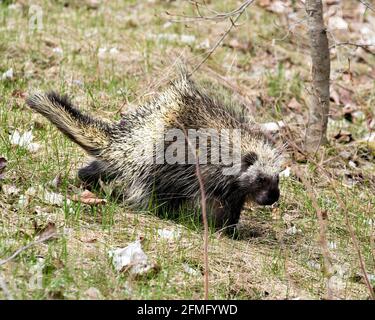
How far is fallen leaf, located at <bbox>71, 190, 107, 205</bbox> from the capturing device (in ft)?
17.7

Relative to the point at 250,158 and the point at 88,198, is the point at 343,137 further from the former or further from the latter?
the point at 88,198

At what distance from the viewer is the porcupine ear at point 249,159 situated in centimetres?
578

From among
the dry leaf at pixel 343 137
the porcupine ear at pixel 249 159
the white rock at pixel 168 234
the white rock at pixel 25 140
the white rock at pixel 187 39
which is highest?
the white rock at pixel 187 39

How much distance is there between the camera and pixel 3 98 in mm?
7125

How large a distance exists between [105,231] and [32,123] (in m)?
2.09

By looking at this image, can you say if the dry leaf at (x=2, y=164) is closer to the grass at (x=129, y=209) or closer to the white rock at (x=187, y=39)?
the grass at (x=129, y=209)

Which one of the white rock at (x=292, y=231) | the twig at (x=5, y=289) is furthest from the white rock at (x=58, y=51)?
the twig at (x=5, y=289)

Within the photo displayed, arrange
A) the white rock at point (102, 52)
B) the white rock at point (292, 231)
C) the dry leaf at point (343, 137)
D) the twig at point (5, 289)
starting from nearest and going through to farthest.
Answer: the twig at point (5, 289) → the white rock at point (292, 231) → the dry leaf at point (343, 137) → the white rock at point (102, 52)

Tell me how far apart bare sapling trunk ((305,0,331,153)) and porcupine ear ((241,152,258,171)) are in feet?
3.82

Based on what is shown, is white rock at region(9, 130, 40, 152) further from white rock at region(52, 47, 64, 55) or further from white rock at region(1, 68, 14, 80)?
white rock at region(52, 47, 64, 55)

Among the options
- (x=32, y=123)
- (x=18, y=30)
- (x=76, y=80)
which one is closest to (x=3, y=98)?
(x=32, y=123)

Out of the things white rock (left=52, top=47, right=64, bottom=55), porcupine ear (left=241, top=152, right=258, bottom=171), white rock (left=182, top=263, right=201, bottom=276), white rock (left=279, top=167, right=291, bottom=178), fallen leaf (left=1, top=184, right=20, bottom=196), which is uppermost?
white rock (left=52, top=47, right=64, bottom=55)

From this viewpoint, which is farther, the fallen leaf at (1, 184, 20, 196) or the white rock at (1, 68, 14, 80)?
the white rock at (1, 68, 14, 80)

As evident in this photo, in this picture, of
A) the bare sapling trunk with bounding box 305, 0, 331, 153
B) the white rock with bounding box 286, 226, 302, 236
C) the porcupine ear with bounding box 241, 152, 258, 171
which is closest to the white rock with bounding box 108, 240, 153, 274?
the porcupine ear with bounding box 241, 152, 258, 171
